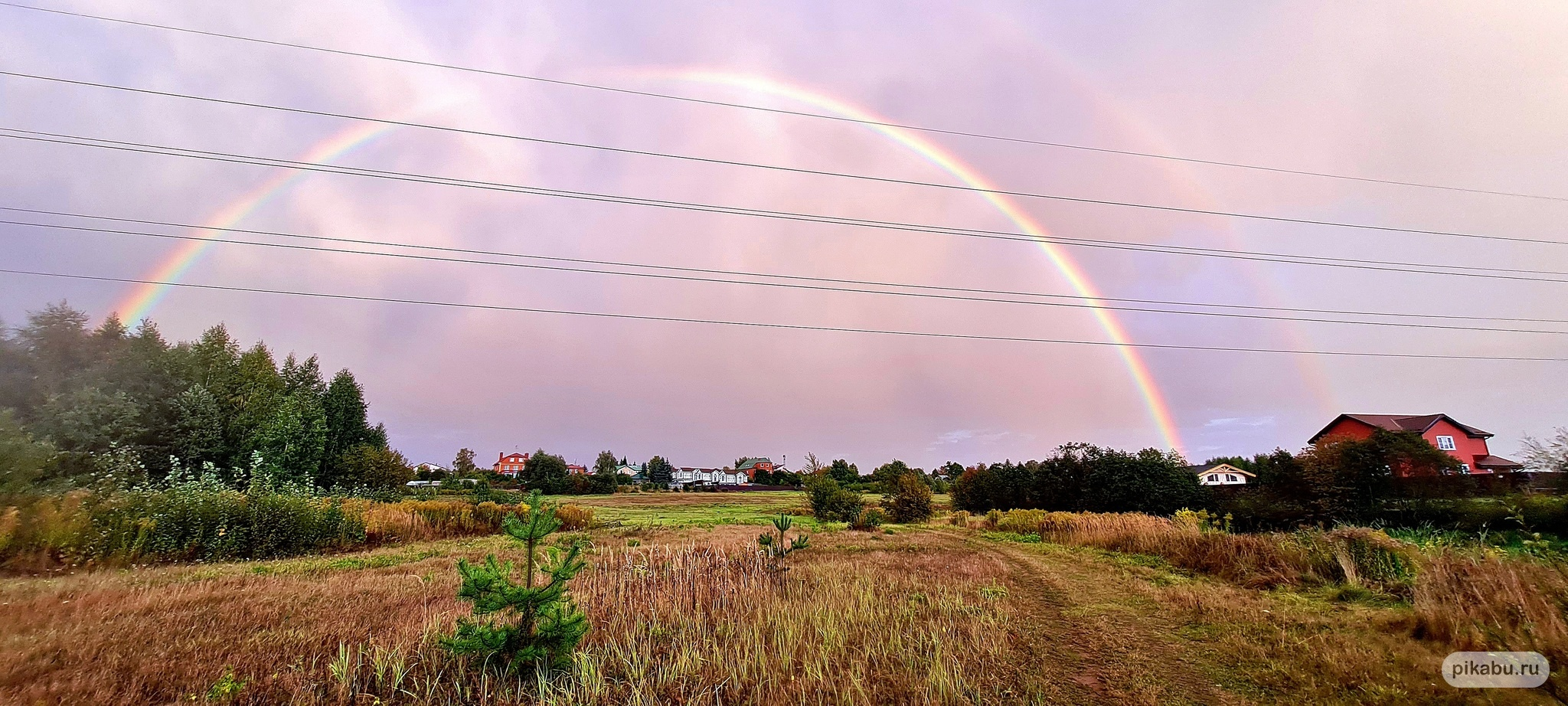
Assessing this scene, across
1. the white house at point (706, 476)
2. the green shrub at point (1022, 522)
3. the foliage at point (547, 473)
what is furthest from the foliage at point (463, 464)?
the green shrub at point (1022, 522)

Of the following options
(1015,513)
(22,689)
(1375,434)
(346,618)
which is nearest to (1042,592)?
(346,618)

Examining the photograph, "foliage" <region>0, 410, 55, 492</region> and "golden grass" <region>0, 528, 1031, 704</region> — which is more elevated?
"foliage" <region>0, 410, 55, 492</region>

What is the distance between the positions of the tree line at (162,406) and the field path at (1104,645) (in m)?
27.3

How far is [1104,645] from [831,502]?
93.2ft

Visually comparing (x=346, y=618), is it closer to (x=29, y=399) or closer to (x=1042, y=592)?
(x=1042, y=592)

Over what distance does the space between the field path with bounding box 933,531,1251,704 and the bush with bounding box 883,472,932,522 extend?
808 inches

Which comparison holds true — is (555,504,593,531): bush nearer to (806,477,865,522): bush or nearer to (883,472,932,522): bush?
(806,477,865,522): bush

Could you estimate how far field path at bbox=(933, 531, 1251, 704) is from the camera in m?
5.39

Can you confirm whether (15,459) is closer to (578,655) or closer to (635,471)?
(578,655)

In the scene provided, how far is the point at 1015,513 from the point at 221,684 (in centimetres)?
2579

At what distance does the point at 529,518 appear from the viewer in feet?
18.1

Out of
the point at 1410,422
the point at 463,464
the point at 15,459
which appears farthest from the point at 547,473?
the point at 1410,422

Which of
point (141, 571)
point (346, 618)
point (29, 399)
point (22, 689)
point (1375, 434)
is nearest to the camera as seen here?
point (22, 689)

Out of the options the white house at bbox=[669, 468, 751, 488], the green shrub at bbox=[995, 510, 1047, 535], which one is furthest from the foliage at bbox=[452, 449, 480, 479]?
the green shrub at bbox=[995, 510, 1047, 535]
